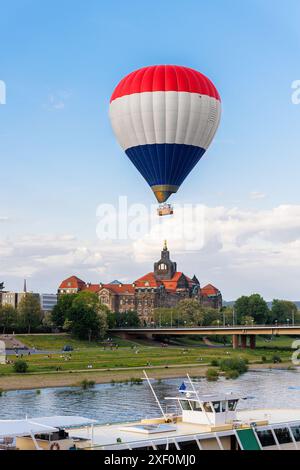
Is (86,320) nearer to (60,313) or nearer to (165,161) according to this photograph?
(60,313)

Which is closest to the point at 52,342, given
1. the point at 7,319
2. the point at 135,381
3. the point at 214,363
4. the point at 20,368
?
the point at 7,319

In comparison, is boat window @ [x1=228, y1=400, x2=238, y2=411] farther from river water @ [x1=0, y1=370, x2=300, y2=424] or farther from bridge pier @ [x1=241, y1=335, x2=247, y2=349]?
bridge pier @ [x1=241, y1=335, x2=247, y2=349]

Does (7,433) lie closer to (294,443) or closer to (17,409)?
(294,443)

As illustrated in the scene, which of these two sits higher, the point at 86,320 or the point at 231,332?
the point at 86,320

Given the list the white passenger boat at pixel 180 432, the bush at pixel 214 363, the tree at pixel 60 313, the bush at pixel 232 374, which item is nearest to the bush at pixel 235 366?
the bush at pixel 214 363

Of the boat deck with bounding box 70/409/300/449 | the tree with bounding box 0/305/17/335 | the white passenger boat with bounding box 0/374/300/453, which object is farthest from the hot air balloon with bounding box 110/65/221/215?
the tree with bounding box 0/305/17/335

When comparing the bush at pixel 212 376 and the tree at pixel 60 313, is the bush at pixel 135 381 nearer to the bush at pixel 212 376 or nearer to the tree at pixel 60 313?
the bush at pixel 212 376
